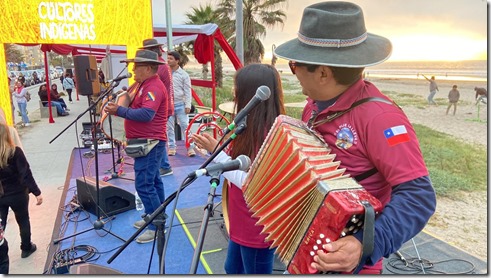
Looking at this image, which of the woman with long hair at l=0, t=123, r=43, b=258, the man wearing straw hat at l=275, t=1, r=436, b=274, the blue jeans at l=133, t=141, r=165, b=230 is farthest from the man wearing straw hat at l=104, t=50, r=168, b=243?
the man wearing straw hat at l=275, t=1, r=436, b=274

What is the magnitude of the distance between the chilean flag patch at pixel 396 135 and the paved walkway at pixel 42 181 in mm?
4168

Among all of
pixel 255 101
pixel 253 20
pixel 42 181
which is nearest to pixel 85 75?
pixel 255 101

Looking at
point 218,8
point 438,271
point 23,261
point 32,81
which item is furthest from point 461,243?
point 32,81

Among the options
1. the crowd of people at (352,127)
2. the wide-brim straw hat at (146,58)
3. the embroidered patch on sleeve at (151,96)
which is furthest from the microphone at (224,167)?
the wide-brim straw hat at (146,58)

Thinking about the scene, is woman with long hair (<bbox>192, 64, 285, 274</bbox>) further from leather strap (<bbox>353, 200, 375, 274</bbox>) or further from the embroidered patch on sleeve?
the embroidered patch on sleeve

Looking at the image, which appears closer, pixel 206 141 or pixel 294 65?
pixel 294 65

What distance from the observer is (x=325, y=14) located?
4.85ft

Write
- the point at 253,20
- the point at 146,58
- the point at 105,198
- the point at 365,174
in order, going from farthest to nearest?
the point at 253,20
the point at 105,198
the point at 146,58
the point at 365,174

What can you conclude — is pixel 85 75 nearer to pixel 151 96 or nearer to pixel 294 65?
pixel 151 96

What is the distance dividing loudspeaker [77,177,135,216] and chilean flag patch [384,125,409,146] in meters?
4.36

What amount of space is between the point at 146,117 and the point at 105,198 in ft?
5.60

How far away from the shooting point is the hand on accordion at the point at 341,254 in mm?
1152

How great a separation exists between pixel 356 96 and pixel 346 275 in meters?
0.68

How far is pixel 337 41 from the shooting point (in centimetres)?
145
